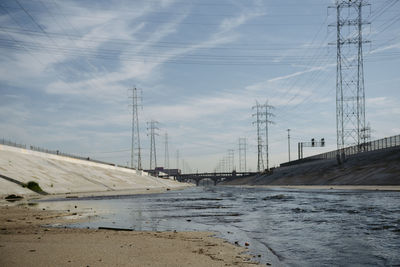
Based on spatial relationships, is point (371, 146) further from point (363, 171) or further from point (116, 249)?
point (116, 249)

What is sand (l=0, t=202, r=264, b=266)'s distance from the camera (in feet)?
25.1

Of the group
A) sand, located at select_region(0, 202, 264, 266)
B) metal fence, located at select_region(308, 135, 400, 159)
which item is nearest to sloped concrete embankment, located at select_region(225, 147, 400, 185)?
metal fence, located at select_region(308, 135, 400, 159)

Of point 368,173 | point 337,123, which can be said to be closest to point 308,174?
point 337,123

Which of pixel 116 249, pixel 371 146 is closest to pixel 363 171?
pixel 371 146

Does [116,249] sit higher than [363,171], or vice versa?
[363,171]

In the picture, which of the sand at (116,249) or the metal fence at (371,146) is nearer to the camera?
the sand at (116,249)

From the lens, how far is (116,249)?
9047 mm

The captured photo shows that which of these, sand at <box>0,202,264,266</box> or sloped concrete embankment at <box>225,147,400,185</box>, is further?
sloped concrete embankment at <box>225,147,400,185</box>

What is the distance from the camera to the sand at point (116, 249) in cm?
764

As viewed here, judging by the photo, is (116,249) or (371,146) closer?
(116,249)

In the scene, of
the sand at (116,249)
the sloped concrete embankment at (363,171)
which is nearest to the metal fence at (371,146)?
the sloped concrete embankment at (363,171)

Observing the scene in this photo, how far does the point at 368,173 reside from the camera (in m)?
56.9

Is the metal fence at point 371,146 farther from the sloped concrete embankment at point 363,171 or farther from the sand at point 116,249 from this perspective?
the sand at point 116,249

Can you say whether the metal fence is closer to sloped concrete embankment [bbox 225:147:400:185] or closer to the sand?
sloped concrete embankment [bbox 225:147:400:185]
